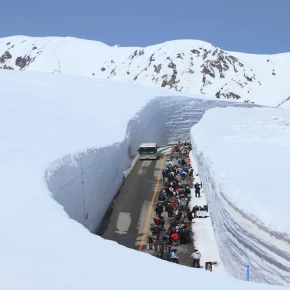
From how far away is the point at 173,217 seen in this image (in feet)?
86.4

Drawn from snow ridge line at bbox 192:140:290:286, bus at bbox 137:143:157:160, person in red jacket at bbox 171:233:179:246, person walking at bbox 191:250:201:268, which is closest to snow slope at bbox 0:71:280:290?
bus at bbox 137:143:157:160

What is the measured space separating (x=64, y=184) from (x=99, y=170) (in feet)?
28.2

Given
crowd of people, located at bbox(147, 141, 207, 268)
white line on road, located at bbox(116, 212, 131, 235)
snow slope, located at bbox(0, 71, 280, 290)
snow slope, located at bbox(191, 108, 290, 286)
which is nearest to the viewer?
snow slope, located at bbox(0, 71, 280, 290)

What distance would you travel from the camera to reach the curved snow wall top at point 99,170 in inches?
782

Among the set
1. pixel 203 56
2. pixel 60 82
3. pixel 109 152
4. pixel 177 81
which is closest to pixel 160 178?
pixel 109 152

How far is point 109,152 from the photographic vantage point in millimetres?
31203

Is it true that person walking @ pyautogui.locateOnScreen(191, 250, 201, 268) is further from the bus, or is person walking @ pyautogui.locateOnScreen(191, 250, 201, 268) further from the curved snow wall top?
the bus

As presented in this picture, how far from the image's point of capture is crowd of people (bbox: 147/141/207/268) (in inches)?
834

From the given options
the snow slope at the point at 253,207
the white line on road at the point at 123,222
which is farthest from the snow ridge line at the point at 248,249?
the white line on road at the point at 123,222

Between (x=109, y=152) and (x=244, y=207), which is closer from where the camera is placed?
(x=244, y=207)

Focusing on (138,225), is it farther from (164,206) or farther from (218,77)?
(218,77)

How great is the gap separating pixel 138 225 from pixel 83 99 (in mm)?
27593

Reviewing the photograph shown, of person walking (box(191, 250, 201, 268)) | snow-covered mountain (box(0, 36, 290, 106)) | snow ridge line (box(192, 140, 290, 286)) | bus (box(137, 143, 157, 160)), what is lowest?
person walking (box(191, 250, 201, 268))

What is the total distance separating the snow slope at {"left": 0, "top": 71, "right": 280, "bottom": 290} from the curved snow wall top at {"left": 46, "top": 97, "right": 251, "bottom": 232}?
0.06 m
